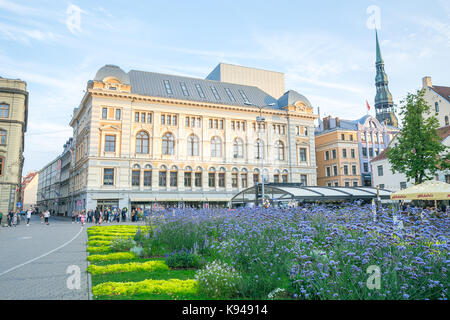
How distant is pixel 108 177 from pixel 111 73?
14736 millimetres

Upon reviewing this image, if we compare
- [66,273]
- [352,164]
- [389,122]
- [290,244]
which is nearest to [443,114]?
[352,164]

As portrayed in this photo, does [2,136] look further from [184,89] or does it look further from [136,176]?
→ [184,89]

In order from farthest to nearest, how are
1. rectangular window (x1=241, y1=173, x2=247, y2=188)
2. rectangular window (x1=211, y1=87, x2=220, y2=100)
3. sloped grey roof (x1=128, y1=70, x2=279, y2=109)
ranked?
1. rectangular window (x1=211, y1=87, x2=220, y2=100)
2. rectangular window (x1=241, y1=173, x2=247, y2=188)
3. sloped grey roof (x1=128, y1=70, x2=279, y2=109)

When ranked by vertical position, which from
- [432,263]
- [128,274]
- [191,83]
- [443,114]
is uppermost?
[191,83]

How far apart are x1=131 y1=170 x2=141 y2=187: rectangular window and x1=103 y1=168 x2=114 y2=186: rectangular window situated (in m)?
2.77

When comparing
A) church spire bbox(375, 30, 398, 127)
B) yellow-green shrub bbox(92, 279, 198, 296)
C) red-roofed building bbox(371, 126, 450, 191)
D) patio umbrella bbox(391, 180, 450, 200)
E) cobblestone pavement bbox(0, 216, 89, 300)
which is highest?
church spire bbox(375, 30, 398, 127)

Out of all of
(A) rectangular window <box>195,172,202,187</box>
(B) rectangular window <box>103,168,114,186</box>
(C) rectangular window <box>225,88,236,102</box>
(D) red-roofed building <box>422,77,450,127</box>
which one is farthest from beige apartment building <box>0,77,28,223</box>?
(D) red-roofed building <box>422,77,450,127</box>

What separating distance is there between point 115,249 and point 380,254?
11422mm

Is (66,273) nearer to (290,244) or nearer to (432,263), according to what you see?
(290,244)

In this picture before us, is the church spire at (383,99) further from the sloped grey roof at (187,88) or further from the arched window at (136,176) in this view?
the arched window at (136,176)

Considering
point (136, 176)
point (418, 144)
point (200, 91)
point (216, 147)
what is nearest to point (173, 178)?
point (136, 176)

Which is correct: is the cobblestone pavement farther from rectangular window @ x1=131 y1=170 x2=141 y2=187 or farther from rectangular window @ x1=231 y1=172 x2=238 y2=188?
rectangular window @ x1=231 y1=172 x2=238 y2=188

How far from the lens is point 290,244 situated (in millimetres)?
8344

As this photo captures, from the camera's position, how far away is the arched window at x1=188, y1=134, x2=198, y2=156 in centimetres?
5081
